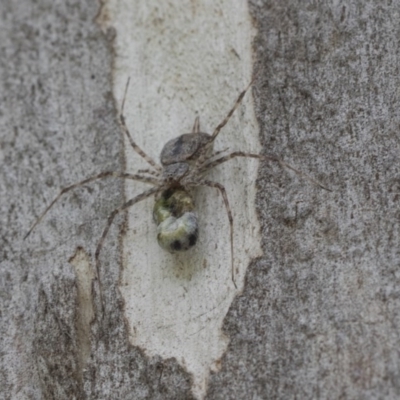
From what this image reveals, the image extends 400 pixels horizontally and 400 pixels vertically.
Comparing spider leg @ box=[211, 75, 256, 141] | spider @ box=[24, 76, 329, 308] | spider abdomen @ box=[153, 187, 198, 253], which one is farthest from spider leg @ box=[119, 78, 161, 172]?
spider leg @ box=[211, 75, 256, 141]

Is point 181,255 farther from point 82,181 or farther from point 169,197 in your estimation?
point 82,181

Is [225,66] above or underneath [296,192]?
above

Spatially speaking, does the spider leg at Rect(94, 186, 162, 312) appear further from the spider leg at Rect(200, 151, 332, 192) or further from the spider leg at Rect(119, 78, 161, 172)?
the spider leg at Rect(200, 151, 332, 192)

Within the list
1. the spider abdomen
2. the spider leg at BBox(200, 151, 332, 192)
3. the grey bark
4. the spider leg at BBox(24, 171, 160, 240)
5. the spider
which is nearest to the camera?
the grey bark

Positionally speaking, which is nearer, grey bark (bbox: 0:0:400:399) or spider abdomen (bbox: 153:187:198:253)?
grey bark (bbox: 0:0:400:399)

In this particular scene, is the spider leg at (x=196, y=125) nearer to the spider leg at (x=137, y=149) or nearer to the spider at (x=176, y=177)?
the spider at (x=176, y=177)

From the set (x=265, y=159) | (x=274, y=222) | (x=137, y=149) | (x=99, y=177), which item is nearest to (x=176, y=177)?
(x=137, y=149)

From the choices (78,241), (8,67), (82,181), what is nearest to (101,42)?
(8,67)

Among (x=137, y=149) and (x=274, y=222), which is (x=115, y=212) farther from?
(x=274, y=222)
